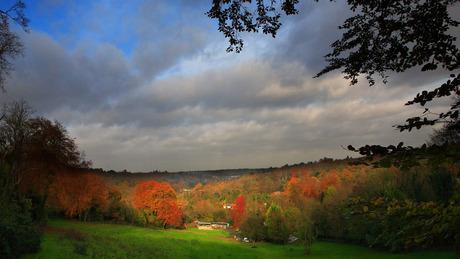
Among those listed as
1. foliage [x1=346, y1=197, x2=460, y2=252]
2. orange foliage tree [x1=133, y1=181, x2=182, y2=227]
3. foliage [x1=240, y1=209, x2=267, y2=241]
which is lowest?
foliage [x1=240, y1=209, x2=267, y2=241]

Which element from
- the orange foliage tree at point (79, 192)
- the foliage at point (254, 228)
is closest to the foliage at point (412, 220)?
the orange foliage tree at point (79, 192)

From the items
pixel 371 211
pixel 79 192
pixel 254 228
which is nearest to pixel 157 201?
pixel 79 192

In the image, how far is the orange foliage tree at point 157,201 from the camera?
4653 centimetres

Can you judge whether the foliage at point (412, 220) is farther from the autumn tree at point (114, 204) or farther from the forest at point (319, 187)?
the autumn tree at point (114, 204)

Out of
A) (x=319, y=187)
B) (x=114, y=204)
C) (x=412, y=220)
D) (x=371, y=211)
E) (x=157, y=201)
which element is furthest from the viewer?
(x=319, y=187)

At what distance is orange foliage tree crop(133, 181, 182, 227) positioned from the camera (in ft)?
153

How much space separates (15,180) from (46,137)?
172 inches

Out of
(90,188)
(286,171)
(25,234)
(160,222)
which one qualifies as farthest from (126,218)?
(286,171)

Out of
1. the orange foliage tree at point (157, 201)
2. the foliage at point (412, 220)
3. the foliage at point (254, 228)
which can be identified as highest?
the foliage at point (412, 220)

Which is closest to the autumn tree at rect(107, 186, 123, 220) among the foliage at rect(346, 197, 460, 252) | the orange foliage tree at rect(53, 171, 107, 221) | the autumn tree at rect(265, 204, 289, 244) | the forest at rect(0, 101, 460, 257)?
the forest at rect(0, 101, 460, 257)

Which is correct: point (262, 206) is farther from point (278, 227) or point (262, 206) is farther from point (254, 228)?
point (278, 227)

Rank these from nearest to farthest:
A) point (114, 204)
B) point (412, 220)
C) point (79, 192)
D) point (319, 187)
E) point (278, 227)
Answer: point (412, 220)
point (79, 192)
point (114, 204)
point (278, 227)
point (319, 187)

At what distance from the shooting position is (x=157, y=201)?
47.5 metres

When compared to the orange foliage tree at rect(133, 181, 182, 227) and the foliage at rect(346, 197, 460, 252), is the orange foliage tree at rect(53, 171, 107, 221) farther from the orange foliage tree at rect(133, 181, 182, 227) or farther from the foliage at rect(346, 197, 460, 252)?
the foliage at rect(346, 197, 460, 252)
